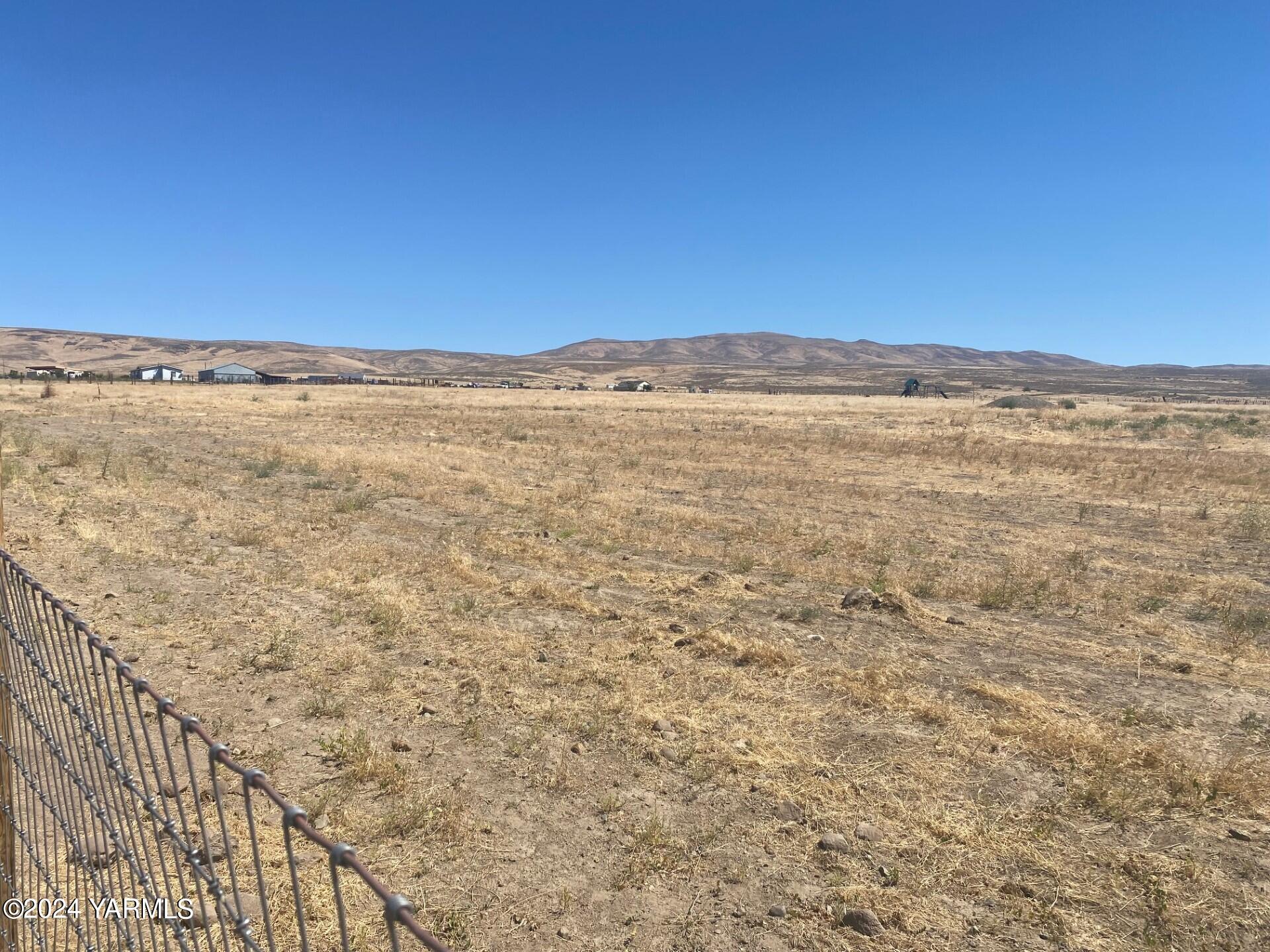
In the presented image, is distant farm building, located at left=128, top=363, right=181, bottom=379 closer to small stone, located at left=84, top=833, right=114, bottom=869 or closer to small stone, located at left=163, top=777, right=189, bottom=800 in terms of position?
small stone, located at left=163, top=777, right=189, bottom=800

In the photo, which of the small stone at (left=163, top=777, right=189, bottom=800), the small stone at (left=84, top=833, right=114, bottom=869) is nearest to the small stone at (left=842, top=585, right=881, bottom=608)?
the small stone at (left=163, top=777, right=189, bottom=800)

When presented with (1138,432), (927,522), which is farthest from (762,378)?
(927,522)

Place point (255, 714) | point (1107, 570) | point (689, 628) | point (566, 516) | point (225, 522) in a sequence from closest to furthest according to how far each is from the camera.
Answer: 1. point (255, 714)
2. point (689, 628)
3. point (1107, 570)
4. point (225, 522)
5. point (566, 516)

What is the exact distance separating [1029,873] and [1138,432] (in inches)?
1585

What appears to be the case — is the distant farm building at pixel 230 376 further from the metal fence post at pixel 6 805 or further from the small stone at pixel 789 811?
the small stone at pixel 789 811

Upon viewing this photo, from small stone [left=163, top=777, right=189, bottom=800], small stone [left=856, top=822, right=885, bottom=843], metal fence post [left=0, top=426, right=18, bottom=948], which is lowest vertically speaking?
small stone [left=856, top=822, right=885, bottom=843]

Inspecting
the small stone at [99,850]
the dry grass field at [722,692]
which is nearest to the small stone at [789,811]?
the dry grass field at [722,692]

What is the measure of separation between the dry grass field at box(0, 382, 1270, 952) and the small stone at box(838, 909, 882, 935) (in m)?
0.05

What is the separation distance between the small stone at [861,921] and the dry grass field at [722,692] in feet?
0.15

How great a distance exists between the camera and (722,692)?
22.7 feet

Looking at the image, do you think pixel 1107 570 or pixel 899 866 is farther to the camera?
pixel 1107 570

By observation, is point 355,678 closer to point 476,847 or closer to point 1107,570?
point 476,847

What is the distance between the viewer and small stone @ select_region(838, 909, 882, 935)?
401cm

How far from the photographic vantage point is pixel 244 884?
13.8 ft
